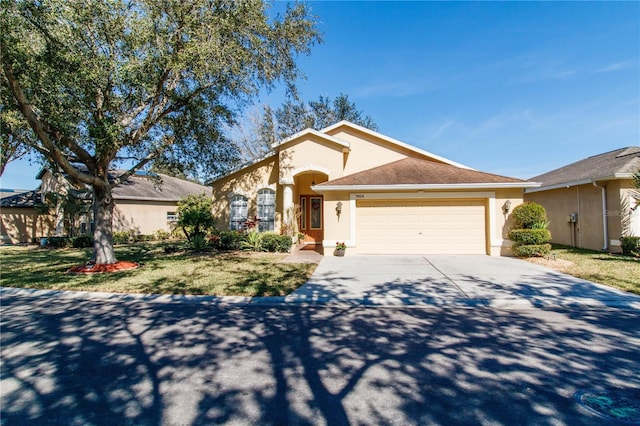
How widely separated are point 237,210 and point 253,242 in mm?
2489

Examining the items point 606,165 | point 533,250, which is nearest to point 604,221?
point 606,165

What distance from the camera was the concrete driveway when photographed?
21.6 feet

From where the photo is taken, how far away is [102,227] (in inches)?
426

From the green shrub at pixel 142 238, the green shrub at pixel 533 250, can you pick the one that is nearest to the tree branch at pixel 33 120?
the green shrub at pixel 142 238

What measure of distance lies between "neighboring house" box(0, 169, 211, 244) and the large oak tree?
9.63 meters

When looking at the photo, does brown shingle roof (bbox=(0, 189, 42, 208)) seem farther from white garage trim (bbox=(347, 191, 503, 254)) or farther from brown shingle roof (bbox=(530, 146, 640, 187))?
brown shingle roof (bbox=(530, 146, 640, 187))

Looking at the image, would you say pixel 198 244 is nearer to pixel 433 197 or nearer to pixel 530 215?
pixel 433 197

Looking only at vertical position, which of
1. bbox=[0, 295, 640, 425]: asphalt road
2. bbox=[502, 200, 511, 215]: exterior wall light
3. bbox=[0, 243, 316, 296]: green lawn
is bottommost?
bbox=[0, 295, 640, 425]: asphalt road

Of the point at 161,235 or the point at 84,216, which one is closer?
the point at 84,216

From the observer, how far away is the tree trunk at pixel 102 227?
1061 cm

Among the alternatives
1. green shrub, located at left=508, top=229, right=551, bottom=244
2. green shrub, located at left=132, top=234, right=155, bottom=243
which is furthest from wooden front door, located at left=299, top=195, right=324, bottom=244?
green shrub, located at left=132, top=234, right=155, bottom=243

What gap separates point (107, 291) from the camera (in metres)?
7.65

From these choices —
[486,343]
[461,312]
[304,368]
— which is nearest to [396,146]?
[461,312]

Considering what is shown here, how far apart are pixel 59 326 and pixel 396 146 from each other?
15177mm
